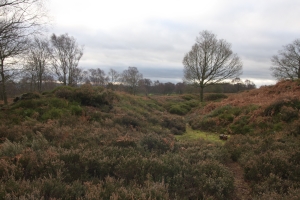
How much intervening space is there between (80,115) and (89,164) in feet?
17.1

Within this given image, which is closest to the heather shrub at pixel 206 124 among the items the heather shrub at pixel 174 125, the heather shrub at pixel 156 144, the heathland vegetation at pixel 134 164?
the heather shrub at pixel 174 125

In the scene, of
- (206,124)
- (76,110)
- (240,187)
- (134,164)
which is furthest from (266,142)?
(76,110)

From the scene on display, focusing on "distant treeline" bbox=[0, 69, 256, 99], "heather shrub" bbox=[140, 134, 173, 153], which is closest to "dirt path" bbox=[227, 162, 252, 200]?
"heather shrub" bbox=[140, 134, 173, 153]

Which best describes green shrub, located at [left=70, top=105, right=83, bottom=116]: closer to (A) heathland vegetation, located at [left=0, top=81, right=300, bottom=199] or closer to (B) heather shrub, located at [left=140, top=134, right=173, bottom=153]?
(A) heathland vegetation, located at [left=0, top=81, right=300, bottom=199]

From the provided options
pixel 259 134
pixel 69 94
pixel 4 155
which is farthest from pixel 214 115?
pixel 4 155

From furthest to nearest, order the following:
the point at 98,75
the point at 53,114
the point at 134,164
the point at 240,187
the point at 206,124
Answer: the point at 98,75 → the point at 206,124 → the point at 53,114 → the point at 240,187 → the point at 134,164

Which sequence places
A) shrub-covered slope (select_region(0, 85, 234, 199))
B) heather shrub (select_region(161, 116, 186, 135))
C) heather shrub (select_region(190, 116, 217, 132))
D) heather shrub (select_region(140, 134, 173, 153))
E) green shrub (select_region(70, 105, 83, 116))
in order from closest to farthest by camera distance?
shrub-covered slope (select_region(0, 85, 234, 199)) < heather shrub (select_region(140, 134, 173, 153)) < green shrub (select_region(70, 105, 83, 116)) < heather shrub (select_region(161, 116, 186, 135)) < heather shrub (select_region(190, 116, 217, 132))

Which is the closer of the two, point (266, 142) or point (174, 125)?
point (266, 142)

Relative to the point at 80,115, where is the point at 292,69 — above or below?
above

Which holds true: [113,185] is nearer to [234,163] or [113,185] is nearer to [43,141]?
[43,141]

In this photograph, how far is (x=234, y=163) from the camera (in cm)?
558

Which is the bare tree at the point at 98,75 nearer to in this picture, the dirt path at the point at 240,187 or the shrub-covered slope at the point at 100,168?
the shrub-covered slope at the point at 100,168

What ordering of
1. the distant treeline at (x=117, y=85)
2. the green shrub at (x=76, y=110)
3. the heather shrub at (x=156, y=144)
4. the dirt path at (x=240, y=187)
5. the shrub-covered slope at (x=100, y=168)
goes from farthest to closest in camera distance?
1. the distant treeline at (x=117, y=85)
2. the green shrub at (x=76, y=110)
3. the heather shrub at (x=156, y=144)
4. the dirt path at (x=240, y=187)
5. the shrub-covered slope at (x=100, y=168)

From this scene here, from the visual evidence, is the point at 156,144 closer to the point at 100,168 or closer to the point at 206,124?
the point at 100,168
